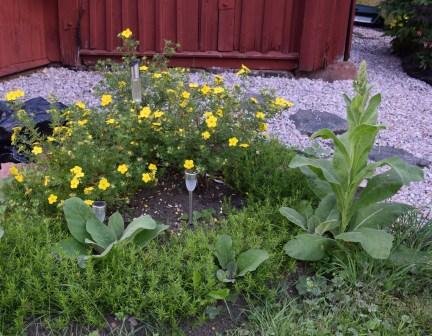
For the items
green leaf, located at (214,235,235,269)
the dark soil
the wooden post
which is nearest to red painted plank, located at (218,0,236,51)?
the wooden post

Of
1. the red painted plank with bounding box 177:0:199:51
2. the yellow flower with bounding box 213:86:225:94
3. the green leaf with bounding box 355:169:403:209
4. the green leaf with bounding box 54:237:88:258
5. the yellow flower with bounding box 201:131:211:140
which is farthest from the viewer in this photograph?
the red painted plank with bounding box 177:0:199:51

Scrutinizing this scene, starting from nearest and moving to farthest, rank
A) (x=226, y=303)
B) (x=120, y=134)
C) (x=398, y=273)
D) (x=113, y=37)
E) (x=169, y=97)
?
(x=226, y=303) < (x=398, y=273) < (x=120, y=134) < (x=169, y=97) < (x=113, y=37)

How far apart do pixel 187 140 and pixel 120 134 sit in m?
0.38

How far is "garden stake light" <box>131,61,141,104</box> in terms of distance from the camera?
10.8 feet

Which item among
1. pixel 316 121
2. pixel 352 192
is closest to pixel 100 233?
pixel 352 192

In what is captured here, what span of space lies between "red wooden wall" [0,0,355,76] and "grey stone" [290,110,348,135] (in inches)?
54.4

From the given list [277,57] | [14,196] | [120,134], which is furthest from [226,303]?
[277,57]

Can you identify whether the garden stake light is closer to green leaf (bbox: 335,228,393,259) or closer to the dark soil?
the dark soil

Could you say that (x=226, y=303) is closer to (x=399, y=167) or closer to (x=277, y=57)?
(x=399, y=167)

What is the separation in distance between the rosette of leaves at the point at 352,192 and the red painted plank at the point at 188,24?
381 cm

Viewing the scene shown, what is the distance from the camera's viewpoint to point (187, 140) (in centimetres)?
312

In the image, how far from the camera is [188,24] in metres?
6.36

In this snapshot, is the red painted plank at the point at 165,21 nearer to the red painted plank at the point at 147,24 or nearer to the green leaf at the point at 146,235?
the red painted plank at the point at 147,24

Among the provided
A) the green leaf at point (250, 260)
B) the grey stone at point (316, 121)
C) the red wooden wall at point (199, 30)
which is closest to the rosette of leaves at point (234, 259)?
the green leaf at point (250, 260)
